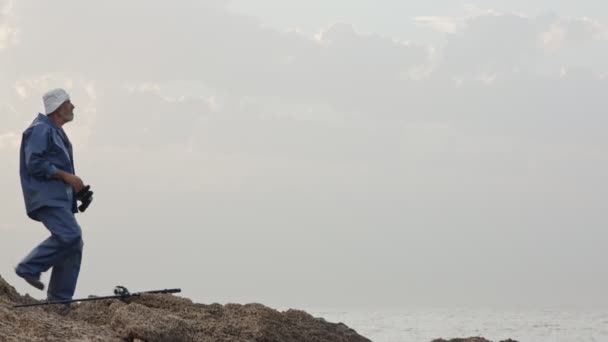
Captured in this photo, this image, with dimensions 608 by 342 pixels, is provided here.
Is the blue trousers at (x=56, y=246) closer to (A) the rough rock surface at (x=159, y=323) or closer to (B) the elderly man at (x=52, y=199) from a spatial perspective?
(B) the elderly man at (x=52, y=199)

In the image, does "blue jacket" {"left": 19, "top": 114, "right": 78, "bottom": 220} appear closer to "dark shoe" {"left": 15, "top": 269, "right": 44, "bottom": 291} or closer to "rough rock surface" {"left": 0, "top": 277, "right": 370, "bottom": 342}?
"dark shoe" {"left": 15, "top": 269, "right": 44, "bottom": 291}

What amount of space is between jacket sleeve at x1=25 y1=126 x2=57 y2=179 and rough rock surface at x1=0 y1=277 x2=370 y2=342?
0.96 meters

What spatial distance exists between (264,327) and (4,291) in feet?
6.71

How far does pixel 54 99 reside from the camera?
639 cm

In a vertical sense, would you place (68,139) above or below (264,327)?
above

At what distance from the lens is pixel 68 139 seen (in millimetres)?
6578

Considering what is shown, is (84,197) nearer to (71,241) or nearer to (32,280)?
(71,241)

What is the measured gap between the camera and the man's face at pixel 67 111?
641 cm

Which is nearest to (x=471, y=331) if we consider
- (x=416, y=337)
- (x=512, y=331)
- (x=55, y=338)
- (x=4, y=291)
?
(x=512, y=331)

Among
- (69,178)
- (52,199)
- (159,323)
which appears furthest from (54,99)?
(159,323)

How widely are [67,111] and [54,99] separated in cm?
14

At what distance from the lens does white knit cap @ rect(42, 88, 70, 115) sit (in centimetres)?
637

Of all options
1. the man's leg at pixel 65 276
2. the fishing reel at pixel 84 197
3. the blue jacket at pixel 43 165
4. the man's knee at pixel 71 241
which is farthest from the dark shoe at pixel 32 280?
the fishing reel at pixel 84 197

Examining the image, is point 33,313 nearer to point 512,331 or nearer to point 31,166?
point 31,166
